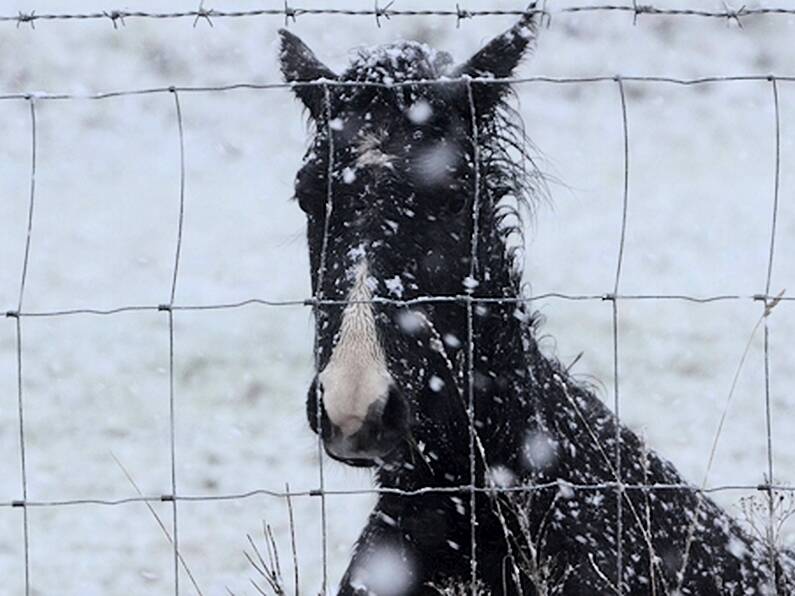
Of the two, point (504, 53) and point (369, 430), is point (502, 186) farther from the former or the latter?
point (369, 430)

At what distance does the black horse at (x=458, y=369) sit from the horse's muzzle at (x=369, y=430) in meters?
0.08

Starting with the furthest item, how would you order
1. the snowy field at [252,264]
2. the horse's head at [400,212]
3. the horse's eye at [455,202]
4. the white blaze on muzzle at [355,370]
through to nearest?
the snowy field at [252,264] < the horse's eye at [455,202] < the horse's head at [400,212] < the white blaze on muzzle at [355,370]

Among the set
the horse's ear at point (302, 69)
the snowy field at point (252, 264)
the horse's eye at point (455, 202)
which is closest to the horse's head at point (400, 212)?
the horse's eye at point (455, 202)

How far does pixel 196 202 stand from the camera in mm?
17094

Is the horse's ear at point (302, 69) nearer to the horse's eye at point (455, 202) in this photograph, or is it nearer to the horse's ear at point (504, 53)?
the horse's ear at point (504, 53)

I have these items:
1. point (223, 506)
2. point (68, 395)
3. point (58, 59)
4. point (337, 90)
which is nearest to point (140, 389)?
point (68, 395)

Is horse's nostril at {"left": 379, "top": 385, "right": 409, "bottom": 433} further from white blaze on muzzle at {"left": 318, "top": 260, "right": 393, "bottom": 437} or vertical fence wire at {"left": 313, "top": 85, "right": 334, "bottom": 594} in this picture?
vertical fence wire at {"left": 313, "top": 85, "right": 334, "bottom": 594}

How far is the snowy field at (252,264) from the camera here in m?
8.88

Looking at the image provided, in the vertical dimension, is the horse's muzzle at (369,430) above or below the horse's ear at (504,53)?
below

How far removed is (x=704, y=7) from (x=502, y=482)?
55.1 feet

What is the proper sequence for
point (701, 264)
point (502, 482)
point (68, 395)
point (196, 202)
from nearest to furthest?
point (502, 482)
point (68, 395)
point (701, 264)
point (196, 202)

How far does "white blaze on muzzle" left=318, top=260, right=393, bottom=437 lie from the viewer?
3.40 m

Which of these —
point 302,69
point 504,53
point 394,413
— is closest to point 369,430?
point 394,413

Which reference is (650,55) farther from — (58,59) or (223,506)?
Answer: (223,506)
